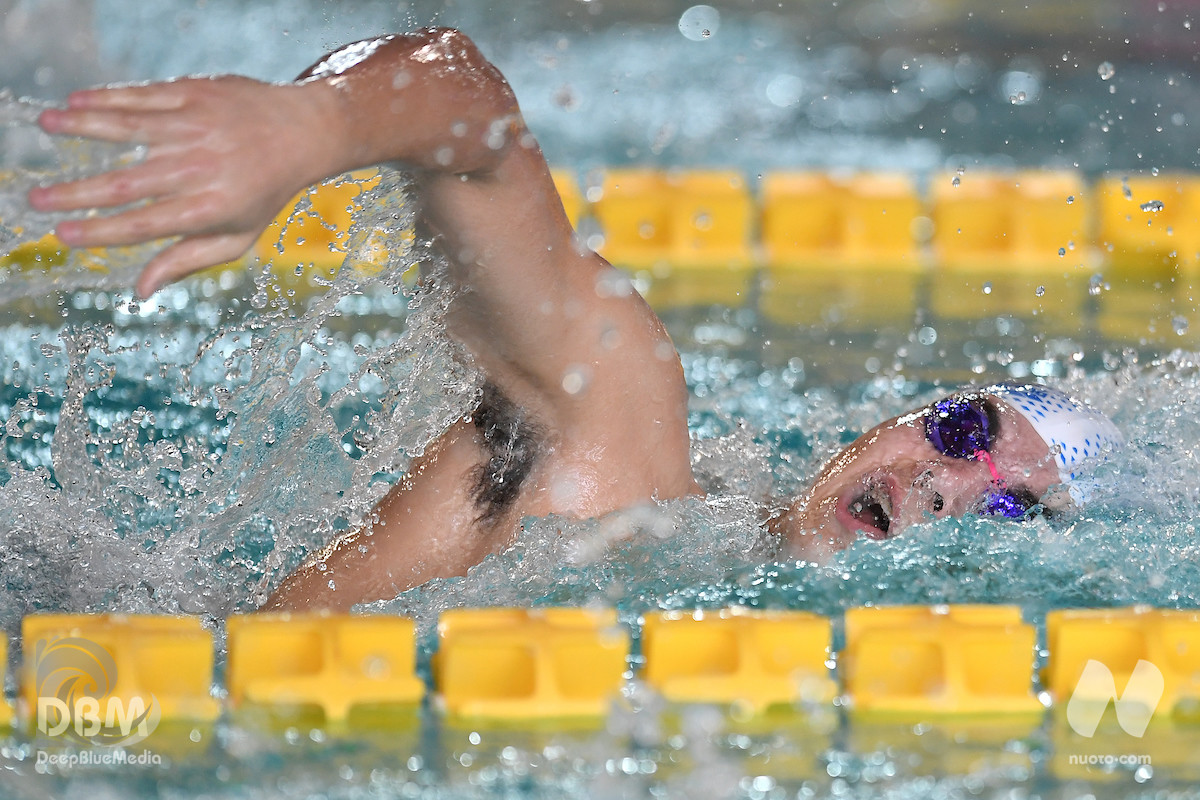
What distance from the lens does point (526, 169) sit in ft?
4.30

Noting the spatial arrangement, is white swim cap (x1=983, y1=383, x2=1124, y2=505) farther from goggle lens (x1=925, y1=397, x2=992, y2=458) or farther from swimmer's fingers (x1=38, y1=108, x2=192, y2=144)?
swimmer's fingers (x1=38, y1=108, x2=192, y2=144)

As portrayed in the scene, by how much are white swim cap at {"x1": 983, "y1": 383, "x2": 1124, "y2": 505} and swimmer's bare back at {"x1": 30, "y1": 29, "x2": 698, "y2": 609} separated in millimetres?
460

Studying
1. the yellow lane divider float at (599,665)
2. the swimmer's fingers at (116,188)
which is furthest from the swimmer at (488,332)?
the yellow lane divider float at (599,665)

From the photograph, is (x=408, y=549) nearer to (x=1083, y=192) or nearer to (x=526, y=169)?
(x=526, y=169)

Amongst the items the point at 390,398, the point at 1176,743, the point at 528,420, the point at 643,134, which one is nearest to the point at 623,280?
the point at 528,420

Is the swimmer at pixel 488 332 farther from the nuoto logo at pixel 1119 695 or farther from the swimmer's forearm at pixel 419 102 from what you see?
the nuoto logo at pixel 1119 695

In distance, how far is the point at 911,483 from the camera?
5.57ft

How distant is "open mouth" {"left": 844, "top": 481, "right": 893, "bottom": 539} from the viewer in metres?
1.69

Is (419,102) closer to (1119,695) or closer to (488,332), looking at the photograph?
(488,332)

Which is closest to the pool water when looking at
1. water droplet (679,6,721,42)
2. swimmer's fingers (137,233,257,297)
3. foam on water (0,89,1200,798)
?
foam on water (0,89,1200,798)

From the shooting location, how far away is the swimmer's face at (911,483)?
1688 mm

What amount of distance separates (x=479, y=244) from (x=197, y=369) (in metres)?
1.50

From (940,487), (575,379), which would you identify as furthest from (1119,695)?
(575,379)

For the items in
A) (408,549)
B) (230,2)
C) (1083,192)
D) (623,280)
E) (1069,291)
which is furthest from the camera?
(230,2)
